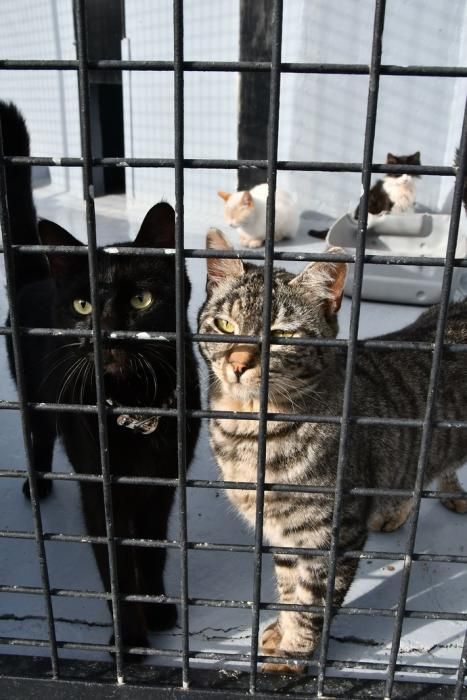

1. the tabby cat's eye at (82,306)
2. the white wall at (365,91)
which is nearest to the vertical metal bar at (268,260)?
the tabby cat's eye at (82,306)

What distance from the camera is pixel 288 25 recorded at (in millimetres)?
4613

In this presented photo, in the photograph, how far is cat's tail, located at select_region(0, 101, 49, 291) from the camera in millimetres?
1545

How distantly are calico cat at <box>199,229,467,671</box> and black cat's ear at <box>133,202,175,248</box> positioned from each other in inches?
3.7

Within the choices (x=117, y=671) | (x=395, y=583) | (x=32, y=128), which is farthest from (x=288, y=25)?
(x=117, y=671)

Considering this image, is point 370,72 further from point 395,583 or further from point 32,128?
point 32,128

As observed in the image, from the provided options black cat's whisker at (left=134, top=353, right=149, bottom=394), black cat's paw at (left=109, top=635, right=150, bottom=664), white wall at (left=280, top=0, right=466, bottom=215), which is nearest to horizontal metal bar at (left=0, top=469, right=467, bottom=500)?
black cat's whisker at (left=134, top=353, right=149, bottom=394)

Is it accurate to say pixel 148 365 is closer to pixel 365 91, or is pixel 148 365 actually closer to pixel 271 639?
pixel 271 639

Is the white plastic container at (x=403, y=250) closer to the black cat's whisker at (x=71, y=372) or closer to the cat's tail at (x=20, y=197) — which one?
the cat's tail at (x=20, y=197)

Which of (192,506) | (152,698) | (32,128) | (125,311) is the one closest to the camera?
(152,698)

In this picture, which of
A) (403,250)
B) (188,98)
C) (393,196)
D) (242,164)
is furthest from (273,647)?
(188,98)

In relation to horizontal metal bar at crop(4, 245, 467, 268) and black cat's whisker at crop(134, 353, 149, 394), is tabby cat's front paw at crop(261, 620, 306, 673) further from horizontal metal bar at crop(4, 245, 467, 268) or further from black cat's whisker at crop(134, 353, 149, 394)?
horizontal metal bar at crop(4, 245, 467, 268)

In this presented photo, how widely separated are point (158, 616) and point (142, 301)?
686mm

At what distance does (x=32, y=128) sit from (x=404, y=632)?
619 centimetres

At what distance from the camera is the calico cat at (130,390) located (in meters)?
1.22
